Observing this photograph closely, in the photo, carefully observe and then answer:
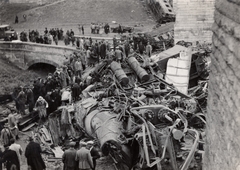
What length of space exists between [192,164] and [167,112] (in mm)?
1459

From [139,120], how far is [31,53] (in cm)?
2114

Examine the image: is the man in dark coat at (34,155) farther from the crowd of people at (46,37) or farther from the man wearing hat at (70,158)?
the crowd of people at (46,37)

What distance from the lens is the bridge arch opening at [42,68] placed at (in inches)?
1239

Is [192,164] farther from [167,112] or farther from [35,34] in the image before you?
[35,34]

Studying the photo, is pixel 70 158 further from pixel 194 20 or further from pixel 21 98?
pixel 194 20

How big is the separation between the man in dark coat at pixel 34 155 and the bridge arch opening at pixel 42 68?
2196cm

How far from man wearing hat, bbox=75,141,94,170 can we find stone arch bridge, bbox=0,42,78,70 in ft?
59.4

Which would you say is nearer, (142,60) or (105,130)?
(105,130)

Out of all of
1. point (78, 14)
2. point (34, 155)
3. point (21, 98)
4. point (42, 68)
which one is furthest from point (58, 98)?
point (78, 14)

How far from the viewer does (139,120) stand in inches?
404

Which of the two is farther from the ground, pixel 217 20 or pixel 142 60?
pixel 217 20

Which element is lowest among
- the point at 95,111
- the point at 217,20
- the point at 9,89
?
the point at 9,89

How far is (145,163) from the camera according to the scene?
31.3ft

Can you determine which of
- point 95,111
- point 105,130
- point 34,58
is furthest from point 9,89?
point 105,130
